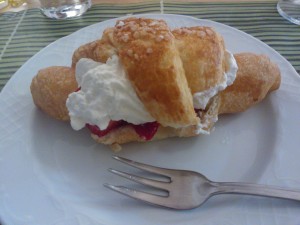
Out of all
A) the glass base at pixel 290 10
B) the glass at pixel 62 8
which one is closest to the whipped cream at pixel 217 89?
the glass base at pixel 290 10

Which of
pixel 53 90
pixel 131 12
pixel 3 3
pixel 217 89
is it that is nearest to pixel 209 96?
pixel 217 89

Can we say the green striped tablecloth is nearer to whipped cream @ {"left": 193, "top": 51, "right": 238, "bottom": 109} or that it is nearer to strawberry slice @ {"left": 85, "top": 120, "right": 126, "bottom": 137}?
whipped cream @ {"left": 193, "top": 51, "right": 238, "bottom": 109}

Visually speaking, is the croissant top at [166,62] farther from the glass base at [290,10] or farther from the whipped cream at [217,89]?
the glass base at [290,10]

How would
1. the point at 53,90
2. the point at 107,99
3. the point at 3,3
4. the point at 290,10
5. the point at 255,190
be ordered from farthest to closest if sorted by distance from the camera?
the point at 3,3 → the point at 290,10 → the point at 53,90 → the point at 107,99 → the point at 255,190

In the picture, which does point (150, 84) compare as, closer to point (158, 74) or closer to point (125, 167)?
point (158, 74)

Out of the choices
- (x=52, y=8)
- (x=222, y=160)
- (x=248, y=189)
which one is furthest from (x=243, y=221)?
(x=52, y=8)
